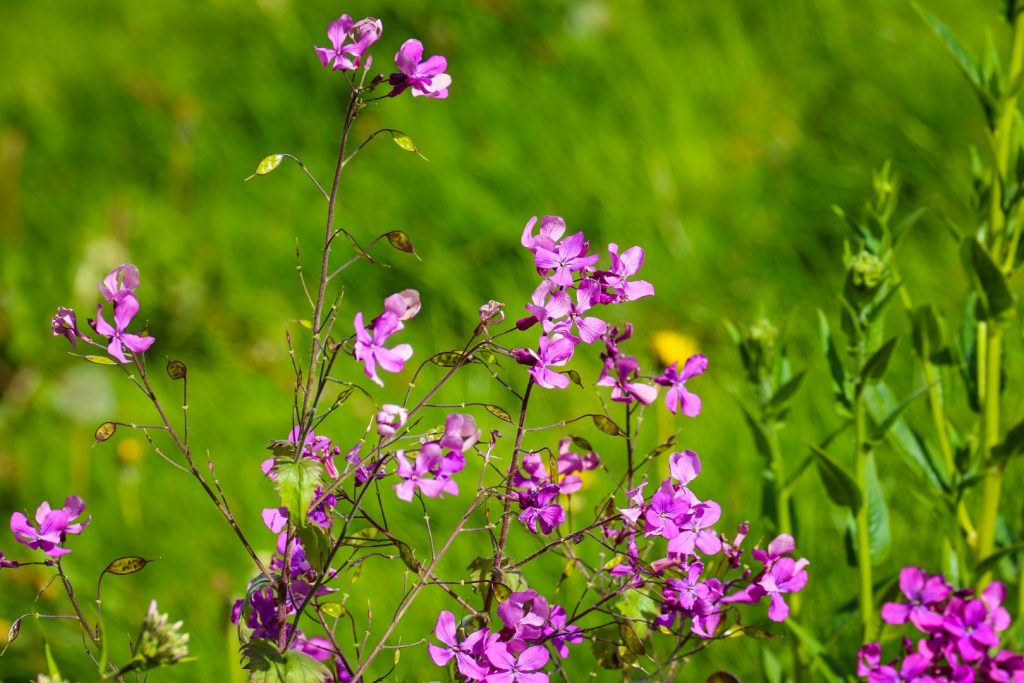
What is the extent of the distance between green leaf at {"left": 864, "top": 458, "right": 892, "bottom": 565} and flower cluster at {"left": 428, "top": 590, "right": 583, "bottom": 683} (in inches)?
25.9

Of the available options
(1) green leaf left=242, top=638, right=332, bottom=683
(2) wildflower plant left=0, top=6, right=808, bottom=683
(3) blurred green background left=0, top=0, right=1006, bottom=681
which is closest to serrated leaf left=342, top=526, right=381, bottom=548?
(2) wildflower plant left=0, top=6, right=808, bottom=683

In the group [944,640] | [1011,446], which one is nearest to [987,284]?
[1011,446]

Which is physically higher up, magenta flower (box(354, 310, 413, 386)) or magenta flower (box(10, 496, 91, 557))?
magenta flower (box(354, 310, 413, 386))

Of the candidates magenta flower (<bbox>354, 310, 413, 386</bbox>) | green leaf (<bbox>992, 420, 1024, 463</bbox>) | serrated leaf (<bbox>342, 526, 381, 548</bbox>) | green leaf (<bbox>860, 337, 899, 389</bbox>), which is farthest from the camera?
green leaf (<bbox>992, 420, 1024, 463</bbox>)

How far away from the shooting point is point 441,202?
9.32 ft

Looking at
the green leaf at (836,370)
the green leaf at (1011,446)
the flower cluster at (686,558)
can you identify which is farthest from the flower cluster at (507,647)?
the green leaf at (1011,446)

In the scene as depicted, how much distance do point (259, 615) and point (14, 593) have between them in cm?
128

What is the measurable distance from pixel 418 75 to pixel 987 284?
841 millimetres

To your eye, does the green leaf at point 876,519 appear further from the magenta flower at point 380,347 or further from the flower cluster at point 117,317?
the flower cluster at point 117,317

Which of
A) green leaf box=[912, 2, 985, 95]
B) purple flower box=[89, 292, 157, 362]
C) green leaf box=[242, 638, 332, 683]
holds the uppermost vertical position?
green leaf box=[912, 2, 985, 95]

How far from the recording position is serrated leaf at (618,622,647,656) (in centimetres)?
101

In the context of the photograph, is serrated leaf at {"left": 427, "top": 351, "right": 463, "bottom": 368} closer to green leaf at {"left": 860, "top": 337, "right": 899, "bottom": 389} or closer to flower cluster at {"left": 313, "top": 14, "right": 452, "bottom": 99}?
flower cluster at {"left": 313, "top": 14, "right": 452, "bottom": 99}

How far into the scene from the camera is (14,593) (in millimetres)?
2121

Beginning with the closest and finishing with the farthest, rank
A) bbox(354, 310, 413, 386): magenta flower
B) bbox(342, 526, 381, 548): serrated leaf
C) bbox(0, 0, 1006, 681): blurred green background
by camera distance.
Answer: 1. bbox(354, 310, 413, 386): magenta flower
2. bbox(342, 526, 381, 548): serrated leaf
3. bbox(0, 0, 1006, 681): blurred green background
